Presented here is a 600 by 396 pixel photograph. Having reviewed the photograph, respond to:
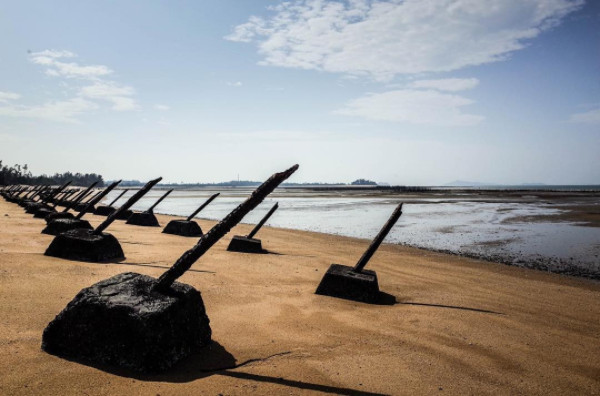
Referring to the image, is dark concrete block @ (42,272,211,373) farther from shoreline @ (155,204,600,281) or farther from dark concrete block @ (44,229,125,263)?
shoreline @ (155,204,600,281)

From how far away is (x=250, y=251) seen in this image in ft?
32.4

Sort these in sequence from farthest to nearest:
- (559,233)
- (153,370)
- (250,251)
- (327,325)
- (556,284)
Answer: (559,233), (250,251), (556,284), (327,325), (153,370)

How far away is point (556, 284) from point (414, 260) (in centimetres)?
335

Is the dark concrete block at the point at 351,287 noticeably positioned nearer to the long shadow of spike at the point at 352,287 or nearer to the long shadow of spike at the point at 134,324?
the long shadow of spike at the point at 352,287

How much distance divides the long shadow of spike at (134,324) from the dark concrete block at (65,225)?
24.0 feet

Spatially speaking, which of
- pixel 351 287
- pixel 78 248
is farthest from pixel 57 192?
pixel 351 287

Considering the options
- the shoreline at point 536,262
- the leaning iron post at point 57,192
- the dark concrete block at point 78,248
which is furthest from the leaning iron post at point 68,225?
the leaning iron post at point 57,192

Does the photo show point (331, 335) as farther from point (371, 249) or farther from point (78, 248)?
point (78, 248)

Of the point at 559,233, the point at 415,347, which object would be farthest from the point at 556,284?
the point at 559,233

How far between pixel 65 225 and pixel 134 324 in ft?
28.8

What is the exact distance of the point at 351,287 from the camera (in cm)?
568

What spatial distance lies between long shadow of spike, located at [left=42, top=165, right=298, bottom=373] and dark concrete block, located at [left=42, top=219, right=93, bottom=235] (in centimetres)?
733

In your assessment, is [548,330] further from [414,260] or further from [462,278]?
[414,260]

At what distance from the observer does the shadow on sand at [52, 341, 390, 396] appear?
2.65 metres
